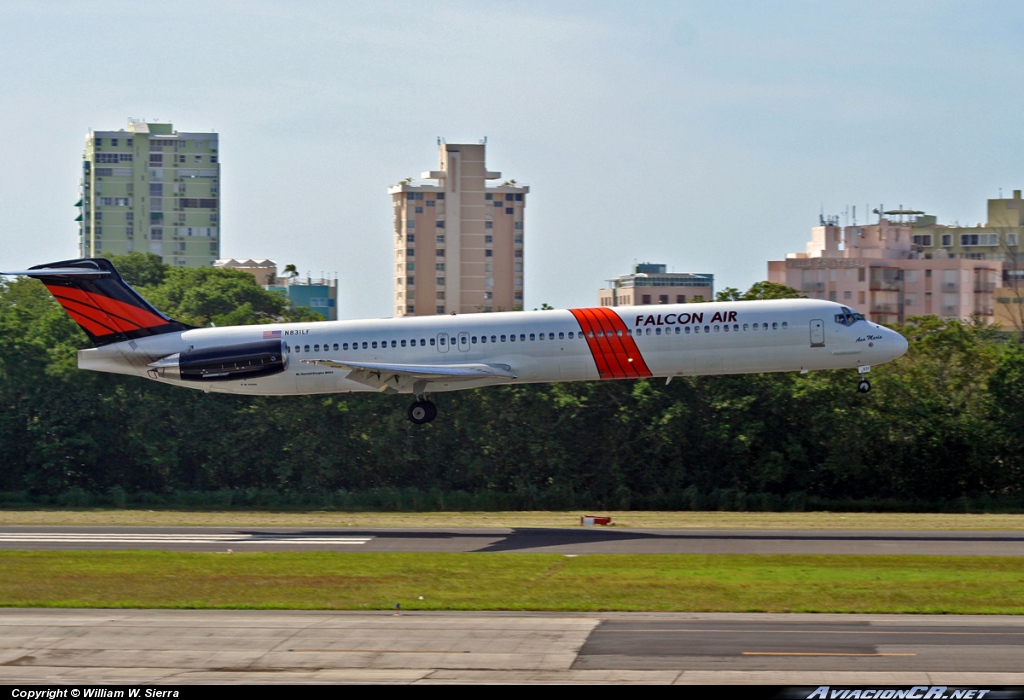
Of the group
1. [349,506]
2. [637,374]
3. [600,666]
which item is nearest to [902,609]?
[600,666]

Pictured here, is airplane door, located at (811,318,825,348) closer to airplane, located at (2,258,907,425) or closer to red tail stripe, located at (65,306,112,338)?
airplane, located at (2,258,907,425)

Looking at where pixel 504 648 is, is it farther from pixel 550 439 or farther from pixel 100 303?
pixel 550 439

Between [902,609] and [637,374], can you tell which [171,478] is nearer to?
[637,374]

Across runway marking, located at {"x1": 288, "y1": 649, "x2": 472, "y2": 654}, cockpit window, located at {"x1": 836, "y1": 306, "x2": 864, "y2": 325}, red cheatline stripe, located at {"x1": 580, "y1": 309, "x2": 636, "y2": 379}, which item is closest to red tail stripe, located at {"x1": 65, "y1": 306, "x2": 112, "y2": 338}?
red cheatline stripe, located at {"x1": 580, "y1": 309, "x2": 636, "y2": 379}

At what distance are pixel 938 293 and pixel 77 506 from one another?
122 meters

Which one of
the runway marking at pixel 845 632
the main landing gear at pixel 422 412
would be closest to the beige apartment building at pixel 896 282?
the main landing gear at pixel 422 412

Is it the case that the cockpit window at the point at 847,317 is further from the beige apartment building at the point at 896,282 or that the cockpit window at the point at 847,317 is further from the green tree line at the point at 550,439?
the beige apartment building at the point at 896,282

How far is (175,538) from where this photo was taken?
40.7 m

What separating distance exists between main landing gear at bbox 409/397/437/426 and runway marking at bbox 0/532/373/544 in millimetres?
9300

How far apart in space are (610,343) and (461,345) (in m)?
5.92

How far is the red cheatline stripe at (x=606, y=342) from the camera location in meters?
47.1

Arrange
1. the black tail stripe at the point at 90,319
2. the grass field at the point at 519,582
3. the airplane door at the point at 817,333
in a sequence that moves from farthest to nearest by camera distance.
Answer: the black tail stripe at the point at 90,319 → the airplane door at the point at 817,333 → the grass field at the point at 519,582

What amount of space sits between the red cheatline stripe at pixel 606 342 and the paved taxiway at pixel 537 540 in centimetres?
734

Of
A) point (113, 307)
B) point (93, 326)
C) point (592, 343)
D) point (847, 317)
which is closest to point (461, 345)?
point (592, 343)
